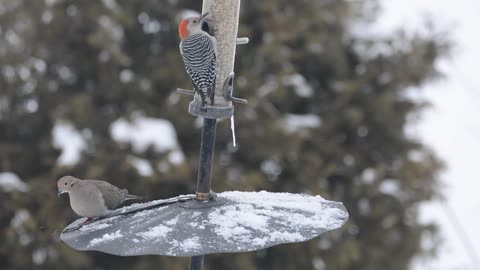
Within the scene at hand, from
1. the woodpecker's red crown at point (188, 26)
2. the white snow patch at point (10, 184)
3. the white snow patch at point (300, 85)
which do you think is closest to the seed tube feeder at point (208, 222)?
the woodpecker's red crown at point (188, 26)

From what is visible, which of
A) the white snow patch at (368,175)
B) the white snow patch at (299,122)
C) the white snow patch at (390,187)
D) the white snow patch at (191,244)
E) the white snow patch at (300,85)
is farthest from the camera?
the white snow patch at (390,187)

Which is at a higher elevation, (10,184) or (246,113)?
(246,113)

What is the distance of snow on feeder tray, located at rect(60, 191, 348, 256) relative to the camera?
1956 mm

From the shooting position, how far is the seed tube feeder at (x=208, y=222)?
1963 mm

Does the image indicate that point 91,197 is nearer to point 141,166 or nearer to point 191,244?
point 191,244

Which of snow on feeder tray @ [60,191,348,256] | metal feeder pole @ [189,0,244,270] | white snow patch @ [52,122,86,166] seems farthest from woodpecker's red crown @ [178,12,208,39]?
white snow patch @ [52,122,86,166]

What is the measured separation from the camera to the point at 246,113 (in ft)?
19.2

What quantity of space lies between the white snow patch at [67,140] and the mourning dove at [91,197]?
3.13m

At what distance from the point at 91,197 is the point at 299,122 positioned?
416cm

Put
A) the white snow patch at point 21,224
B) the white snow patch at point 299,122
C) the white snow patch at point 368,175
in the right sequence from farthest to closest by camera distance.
Answer: the white snow patch at point 368,175 → the white snow patch at point 299,122 → the white snow patch at point 21,224

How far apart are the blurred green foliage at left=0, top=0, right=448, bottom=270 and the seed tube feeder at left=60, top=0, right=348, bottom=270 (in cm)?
302

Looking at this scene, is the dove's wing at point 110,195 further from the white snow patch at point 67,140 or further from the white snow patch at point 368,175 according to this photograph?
the white snow patch at point 368,175

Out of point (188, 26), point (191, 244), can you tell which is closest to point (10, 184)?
point (188, 26)

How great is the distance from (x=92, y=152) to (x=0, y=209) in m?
0.82
